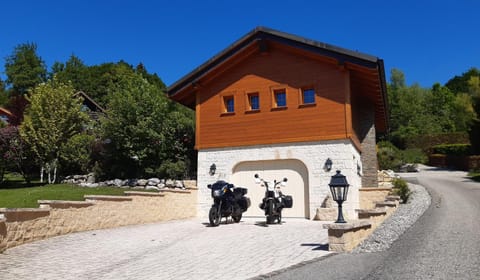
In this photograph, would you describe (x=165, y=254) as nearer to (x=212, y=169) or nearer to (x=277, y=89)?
(x=212, y=169)

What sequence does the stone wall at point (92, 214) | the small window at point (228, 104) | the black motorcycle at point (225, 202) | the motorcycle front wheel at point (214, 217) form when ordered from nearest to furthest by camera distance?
the stone wall at point (92, 214) → the motorcycle front wheel at point (214, 217) → the black motorcycle at point (225, 202) → the small window at point (228, 104)

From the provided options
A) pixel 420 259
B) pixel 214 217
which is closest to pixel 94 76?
pixel 214 217

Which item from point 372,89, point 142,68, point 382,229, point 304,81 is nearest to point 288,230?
point 382,229

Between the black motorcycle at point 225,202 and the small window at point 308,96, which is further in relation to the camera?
the small window at point 308,96

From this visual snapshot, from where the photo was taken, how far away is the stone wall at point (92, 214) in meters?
7.92

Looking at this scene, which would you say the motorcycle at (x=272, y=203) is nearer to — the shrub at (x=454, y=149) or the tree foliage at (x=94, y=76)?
the shrub at (x=454, y=149)

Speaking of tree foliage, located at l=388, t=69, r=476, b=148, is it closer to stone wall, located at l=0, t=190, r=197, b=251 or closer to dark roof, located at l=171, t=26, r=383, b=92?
dark roof, located at l=171, t=26, r=383, b=92

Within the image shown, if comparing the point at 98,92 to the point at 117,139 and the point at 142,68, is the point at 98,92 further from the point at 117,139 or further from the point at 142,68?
the point at 117,139

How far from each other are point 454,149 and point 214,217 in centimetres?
2965

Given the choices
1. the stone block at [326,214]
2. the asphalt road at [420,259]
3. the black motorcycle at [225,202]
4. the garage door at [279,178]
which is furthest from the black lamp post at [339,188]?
the garage door at [279,178]

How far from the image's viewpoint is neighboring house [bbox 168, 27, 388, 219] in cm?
1359

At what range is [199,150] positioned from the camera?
15648 millimetres

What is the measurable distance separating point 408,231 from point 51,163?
605 inches

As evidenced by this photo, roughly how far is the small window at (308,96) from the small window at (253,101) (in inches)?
69.1
